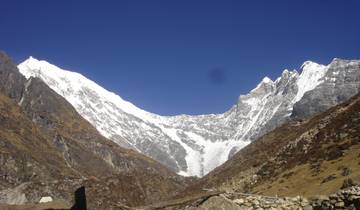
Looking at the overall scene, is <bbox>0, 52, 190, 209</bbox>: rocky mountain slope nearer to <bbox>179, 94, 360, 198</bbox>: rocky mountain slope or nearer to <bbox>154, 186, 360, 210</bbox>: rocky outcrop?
<bbox>179, 94, 360, 198</bbox>: rocky mountain slope

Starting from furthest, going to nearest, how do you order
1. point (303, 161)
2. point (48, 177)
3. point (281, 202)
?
point (48, 177) → point (303, 161) → point (281, 202)

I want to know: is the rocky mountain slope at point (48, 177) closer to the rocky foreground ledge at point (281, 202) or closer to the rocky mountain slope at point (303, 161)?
the rocky mountain slope at point (303, 161)

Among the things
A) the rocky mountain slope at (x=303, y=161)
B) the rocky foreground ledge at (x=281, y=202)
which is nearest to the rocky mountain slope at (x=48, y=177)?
the rocky mountain slope at (x=303, y=161)

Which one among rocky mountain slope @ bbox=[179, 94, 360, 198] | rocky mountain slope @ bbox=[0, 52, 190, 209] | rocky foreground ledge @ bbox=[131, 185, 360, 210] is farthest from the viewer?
rocky mountain slope @ bbox=[0, 52, 190, 209]

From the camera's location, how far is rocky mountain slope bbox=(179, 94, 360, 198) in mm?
48031

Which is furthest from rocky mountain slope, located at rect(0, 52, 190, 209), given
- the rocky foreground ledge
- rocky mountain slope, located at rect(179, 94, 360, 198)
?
the rocky foreground ledge

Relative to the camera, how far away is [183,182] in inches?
5620

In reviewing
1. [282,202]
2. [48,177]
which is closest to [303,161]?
[282,202]

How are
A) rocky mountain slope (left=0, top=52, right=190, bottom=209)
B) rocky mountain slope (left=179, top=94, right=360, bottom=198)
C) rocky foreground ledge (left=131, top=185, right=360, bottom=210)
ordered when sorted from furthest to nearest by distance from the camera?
1. rocky mountain slope (left=0, top=52, right=190, bottom=209)
2. rocky mountain slope (left=179, top=94, right=360, bottom=198)
3. rocky foreground ledge (left=131, top=185, right=360, bottom=210)

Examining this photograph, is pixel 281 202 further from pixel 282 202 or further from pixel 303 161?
pixel 303 161

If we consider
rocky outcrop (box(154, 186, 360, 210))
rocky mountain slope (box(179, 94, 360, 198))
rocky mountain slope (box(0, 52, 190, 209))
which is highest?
rocky mountain slope (box(0, 52, 190, 209))

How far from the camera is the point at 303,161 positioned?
5959 cm

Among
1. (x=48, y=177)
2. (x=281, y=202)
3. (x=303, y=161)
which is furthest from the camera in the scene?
(x=48, y=177)

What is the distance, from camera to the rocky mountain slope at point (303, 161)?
48.0m
